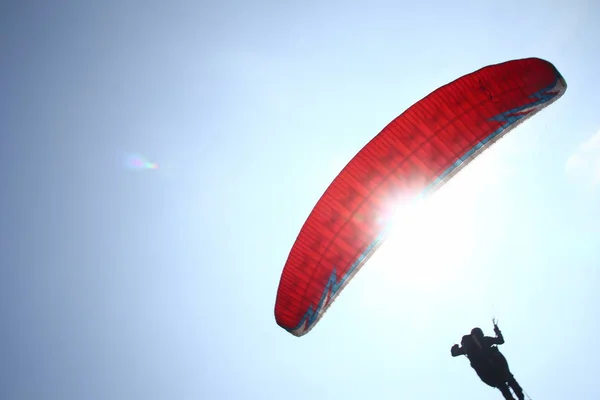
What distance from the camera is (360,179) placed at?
8961 millimetres

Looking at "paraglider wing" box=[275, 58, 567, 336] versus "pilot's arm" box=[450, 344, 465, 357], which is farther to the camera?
"pilot's arm" box=[450, 344, 465, 357]

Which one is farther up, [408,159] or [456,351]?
[408,159]

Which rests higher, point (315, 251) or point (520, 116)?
point (520, 116)

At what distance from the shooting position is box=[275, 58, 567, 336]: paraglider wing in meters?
8.48

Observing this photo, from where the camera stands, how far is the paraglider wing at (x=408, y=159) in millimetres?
8484

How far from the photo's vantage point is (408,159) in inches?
351

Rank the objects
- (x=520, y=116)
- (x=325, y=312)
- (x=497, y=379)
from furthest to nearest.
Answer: (x=325, y=312), (x=520, y=116), (x=497, y=379)

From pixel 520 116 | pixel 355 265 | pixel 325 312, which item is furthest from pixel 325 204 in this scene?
pixel 520 116

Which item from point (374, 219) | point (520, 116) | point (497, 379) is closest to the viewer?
point (497, 379)

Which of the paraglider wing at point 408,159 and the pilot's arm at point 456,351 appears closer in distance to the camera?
the paraglider wing at point 408,159

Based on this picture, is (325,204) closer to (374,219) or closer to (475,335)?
(374,219)

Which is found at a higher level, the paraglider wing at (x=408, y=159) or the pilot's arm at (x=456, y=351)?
the paraglider wing at (x=408, y=159)

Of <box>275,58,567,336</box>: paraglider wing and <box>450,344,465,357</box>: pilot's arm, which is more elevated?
<box>275,58,567,336</box>: paraglider wing

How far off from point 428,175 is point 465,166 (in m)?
1.02
